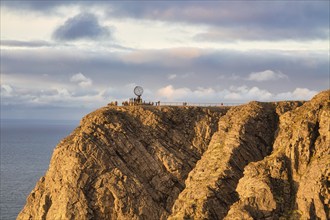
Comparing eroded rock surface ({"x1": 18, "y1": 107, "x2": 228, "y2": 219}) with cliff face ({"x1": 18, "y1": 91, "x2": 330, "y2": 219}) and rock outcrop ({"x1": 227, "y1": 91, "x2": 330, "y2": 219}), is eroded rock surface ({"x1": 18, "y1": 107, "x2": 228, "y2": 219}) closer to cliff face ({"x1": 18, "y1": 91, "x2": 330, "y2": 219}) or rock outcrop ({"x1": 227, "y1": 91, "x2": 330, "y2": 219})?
cliff face ({"x1": 18, "y1": 91, "x2": 330, "y2": 219})

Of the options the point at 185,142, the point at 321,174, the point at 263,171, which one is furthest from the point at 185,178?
the point at 321,174

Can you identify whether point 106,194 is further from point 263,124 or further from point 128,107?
point 263,124

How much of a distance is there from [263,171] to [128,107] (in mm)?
33916

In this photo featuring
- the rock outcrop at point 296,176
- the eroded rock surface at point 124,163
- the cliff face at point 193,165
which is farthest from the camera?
the eroded rock surface at point 124,163

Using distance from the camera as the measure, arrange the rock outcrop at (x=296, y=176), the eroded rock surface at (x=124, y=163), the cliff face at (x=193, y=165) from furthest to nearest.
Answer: the eroded rock surface at (x=124, y=163)
the cliff face at (x=193, y=165)
the rock outcrop at (x=296, y=176)

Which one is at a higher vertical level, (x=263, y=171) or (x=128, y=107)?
(x=128, y=107)

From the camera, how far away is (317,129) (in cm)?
9625

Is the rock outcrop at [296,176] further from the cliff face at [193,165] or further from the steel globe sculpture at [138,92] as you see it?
the steel globe sculpture at [138,92]

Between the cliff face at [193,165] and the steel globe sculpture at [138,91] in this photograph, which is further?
the steel globe sculpture at [138,91]

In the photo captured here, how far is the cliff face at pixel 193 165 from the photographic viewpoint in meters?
91.1

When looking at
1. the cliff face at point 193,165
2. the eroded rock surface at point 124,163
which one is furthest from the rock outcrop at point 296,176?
the eroded rock surface at point 124,163

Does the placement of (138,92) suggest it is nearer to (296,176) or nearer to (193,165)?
(193,165)

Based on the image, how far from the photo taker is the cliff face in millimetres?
91125

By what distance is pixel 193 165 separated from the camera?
115m
